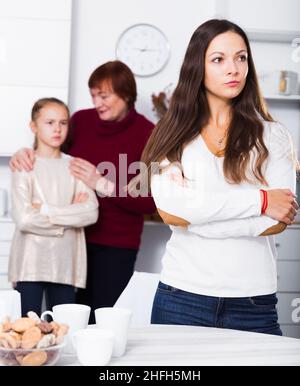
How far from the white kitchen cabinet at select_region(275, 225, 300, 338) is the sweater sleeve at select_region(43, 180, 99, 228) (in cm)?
122

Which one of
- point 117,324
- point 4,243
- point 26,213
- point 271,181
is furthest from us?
point 4,243

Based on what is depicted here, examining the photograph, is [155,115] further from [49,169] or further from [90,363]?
[90,363]

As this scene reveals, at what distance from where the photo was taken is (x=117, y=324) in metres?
1.20

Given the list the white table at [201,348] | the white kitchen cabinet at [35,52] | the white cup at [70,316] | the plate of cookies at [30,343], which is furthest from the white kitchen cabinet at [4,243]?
the plate of cookies at [30,343]

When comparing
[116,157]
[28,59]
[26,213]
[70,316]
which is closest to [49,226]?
[26,213]

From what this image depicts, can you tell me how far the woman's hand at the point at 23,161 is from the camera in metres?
2.86

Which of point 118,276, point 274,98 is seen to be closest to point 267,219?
point 118,276

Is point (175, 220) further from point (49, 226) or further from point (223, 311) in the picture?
point (49, 226)

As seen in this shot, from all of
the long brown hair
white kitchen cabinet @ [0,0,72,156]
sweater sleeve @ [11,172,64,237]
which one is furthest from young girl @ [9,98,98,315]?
the long brown hair

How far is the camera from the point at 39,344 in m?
1.04

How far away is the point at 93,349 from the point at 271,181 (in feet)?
2.46

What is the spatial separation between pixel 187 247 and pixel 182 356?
0.43 meters

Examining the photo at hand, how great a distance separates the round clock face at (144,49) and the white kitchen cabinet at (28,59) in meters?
0.47

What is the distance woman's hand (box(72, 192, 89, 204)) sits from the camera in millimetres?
2871
